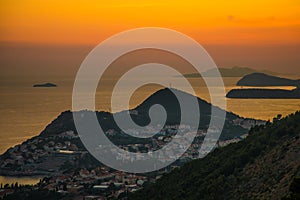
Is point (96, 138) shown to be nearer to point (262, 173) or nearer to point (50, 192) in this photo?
point (50, 192)

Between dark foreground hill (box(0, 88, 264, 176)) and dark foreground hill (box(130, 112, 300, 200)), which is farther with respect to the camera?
dark foreground hill (box(0, 88, 264, 176))

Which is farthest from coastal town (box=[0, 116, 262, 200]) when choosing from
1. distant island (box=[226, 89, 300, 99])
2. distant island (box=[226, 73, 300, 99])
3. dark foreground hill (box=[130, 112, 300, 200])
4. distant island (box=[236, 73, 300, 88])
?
distant island (box=[236, 73, 300, 88])

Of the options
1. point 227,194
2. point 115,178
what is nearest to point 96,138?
point 115,178

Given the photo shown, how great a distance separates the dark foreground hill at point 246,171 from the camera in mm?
10867

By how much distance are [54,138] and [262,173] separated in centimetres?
2099

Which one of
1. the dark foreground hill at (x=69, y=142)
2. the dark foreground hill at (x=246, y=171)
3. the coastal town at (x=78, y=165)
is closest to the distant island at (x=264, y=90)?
the dark foreground hill at (x=69, y=142)

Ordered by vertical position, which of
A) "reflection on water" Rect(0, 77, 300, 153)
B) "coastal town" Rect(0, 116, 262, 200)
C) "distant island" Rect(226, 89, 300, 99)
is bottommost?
"coastal town" Rect(0, 116, 262, 200)

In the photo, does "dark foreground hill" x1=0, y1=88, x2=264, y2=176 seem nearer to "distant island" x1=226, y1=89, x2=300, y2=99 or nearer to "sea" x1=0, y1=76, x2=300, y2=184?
"sea" x1=0, y1=76, x2=300, y2=184

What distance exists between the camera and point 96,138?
32.1 m

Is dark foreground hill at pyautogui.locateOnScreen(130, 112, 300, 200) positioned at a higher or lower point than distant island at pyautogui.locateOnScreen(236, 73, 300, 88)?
lower

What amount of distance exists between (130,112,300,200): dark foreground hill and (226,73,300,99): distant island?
55.2 m

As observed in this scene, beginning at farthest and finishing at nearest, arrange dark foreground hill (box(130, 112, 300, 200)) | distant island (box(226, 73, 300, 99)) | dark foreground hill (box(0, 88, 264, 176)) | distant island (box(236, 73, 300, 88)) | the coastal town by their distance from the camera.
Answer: distant island (box(236, 73, 300, 88))
distant island (box(226, 73, 300, 99))
dark foreground hill (box(0, 88, 264, 176))
the coastal town
dark foreground hill (box(130, 112, 300, 200))

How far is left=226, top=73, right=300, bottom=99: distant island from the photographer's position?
69.2 m

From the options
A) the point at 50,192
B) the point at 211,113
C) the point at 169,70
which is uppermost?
the point at 169,70
